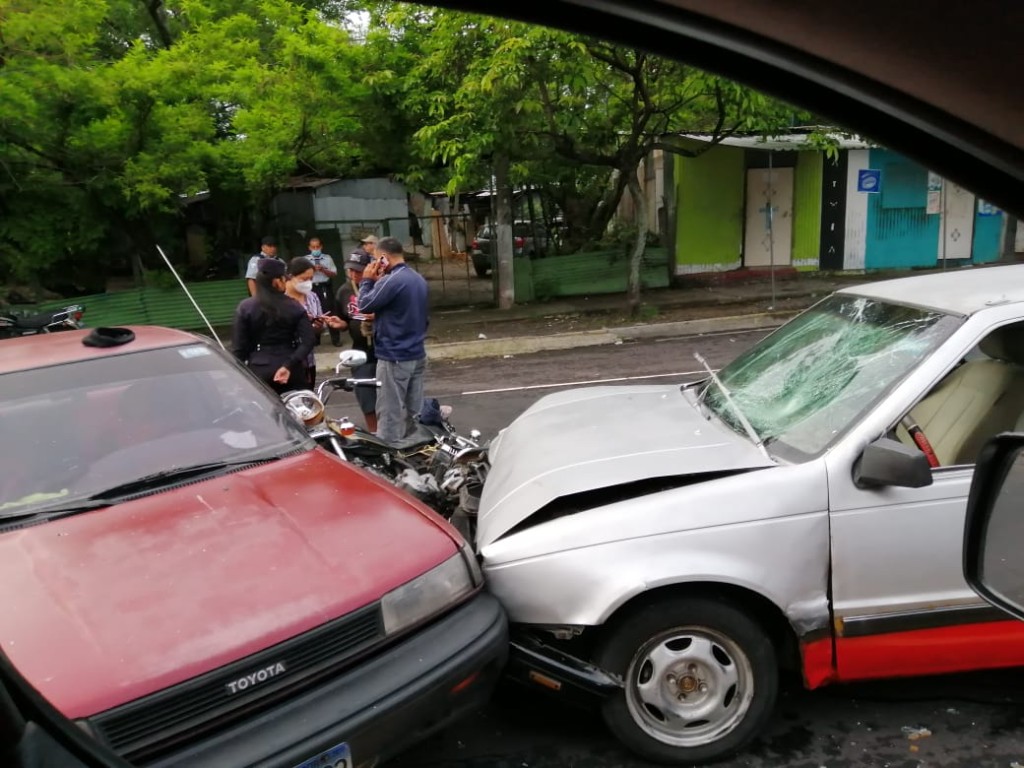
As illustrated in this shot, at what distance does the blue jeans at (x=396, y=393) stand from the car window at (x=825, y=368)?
2.94 meters

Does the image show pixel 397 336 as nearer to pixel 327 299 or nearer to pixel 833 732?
pixel 833 732

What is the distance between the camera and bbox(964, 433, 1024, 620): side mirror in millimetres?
1433

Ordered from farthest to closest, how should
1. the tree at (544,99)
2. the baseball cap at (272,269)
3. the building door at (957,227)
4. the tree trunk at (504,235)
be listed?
the building door at (957,227)
the tree trunk at (504,235)
the tree at (544,99)
the baseball cap at (272,269)

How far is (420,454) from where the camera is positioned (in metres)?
4.84

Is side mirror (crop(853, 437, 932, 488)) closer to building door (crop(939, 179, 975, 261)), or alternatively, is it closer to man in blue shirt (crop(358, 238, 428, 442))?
man in blue shirt (crop(358, 238, 428, 442))

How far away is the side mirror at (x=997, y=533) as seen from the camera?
1433 mm

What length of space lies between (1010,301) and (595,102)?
11745 mm

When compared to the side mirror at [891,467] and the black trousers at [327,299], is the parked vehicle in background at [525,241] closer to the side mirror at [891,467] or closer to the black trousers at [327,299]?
the black trousers at [327,299]

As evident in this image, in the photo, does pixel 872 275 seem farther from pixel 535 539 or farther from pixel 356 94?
pixel 535 539

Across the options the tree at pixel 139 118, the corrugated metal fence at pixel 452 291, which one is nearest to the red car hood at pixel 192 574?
the tree at pixel 139 118

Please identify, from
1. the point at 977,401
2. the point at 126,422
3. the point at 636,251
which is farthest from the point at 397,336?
the point at 636,251

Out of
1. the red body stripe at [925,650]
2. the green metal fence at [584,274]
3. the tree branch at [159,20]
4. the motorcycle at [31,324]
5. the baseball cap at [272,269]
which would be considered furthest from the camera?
the tree branch at [159,20]

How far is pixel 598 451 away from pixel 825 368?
1.03m

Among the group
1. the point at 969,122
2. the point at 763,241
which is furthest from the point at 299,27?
the point at 969,122
